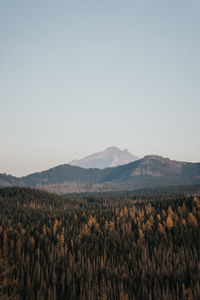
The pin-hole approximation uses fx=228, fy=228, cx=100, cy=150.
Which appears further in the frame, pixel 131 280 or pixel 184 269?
pixel 184 269

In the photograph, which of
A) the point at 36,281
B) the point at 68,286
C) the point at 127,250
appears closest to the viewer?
the point at 68,286

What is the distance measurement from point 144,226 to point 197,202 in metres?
42.8

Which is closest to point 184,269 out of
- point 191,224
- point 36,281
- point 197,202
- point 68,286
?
point 68,286

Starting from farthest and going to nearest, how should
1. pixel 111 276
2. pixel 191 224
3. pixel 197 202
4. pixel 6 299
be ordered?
1. pixel 197 202
2. pixel 191 224
3. pixel 111 276
4. pixel 6 299

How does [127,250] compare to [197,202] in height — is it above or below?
below

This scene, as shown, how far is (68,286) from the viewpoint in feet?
137

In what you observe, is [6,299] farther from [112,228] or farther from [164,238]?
[112,228]

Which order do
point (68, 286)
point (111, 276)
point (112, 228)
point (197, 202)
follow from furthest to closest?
point (197, 202) → point (112, 228) → point (111, 276) → point (68, 286)

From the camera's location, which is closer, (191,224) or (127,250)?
(127,250)

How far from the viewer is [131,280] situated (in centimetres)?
4434

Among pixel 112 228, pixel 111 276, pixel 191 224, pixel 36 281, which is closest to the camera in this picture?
pixel 36 281

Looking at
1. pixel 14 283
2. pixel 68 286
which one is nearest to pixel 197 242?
pixel 68 286

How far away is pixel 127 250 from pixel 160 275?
28.1 meters

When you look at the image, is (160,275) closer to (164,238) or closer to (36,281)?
(36,281)
